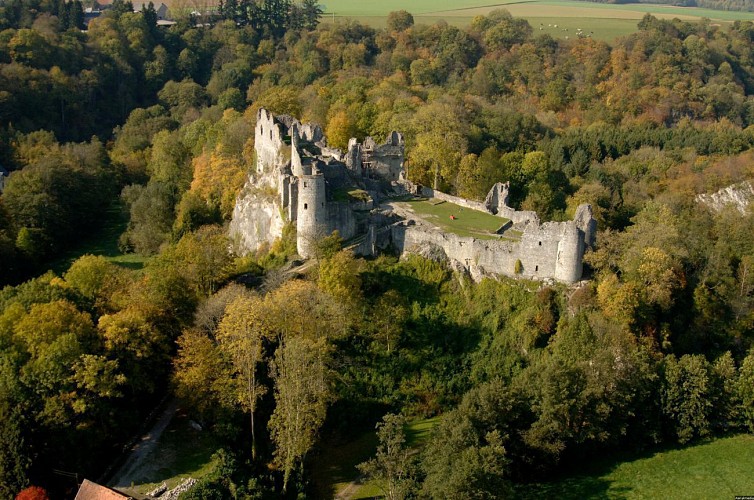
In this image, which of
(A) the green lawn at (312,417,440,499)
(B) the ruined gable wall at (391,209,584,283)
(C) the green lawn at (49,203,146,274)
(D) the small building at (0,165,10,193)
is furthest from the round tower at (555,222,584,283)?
(D) the small building at (0,165,10,193)

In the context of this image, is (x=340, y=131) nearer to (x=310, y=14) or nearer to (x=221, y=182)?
(x=221, y=182)

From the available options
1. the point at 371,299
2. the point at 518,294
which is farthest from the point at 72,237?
the point at 518,294

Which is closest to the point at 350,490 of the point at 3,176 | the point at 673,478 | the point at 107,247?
the point at 673,478

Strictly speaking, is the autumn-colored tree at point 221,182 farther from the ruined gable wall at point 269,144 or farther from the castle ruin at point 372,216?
the castle ruin at point 372,216

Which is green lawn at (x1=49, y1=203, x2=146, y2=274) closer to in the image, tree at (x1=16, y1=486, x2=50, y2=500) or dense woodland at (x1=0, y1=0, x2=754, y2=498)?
dense woodland at (x1=0, y1=0, x2=754, y2=498)

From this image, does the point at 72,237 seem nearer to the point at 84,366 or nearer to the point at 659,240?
the point at 84,366
